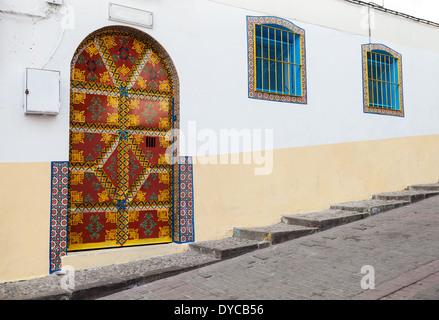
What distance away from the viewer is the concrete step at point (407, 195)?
758 cm

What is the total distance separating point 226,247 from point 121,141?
2028mm

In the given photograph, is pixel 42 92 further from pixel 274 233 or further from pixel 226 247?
pixel 274 233

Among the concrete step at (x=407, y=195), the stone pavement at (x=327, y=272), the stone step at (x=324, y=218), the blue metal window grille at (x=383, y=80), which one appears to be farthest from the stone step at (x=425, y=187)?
the stone pavement at (x=327, y=272)

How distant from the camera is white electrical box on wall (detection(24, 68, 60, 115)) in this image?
4.60 meters

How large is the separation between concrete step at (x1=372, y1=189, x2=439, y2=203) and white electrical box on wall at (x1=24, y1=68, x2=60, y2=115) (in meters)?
6.06

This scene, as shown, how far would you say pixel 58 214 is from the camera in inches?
A: 188

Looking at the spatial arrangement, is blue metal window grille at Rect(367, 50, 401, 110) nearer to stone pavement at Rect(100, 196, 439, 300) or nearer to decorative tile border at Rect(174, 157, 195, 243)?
stone pavement at Rect(100, 196, 439, 300)

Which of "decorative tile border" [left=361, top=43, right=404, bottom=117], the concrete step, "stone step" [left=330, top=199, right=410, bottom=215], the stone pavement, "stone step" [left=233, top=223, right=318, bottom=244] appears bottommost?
the stone pavement

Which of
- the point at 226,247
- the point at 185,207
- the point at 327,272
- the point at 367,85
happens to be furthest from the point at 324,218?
the point at 367,85

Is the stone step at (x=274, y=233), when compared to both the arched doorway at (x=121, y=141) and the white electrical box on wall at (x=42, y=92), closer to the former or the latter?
the arched doorway at (x=121, y=141)

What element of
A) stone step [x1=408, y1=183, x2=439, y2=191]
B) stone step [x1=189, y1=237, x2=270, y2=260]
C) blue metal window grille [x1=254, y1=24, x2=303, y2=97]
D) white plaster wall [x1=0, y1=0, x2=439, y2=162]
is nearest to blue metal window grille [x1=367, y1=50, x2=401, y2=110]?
white plaster wall [x1=0, y1=0, x2=439, y2=162]

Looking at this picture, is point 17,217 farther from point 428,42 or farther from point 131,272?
point 428,42

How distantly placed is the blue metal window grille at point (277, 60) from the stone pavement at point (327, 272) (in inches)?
101
